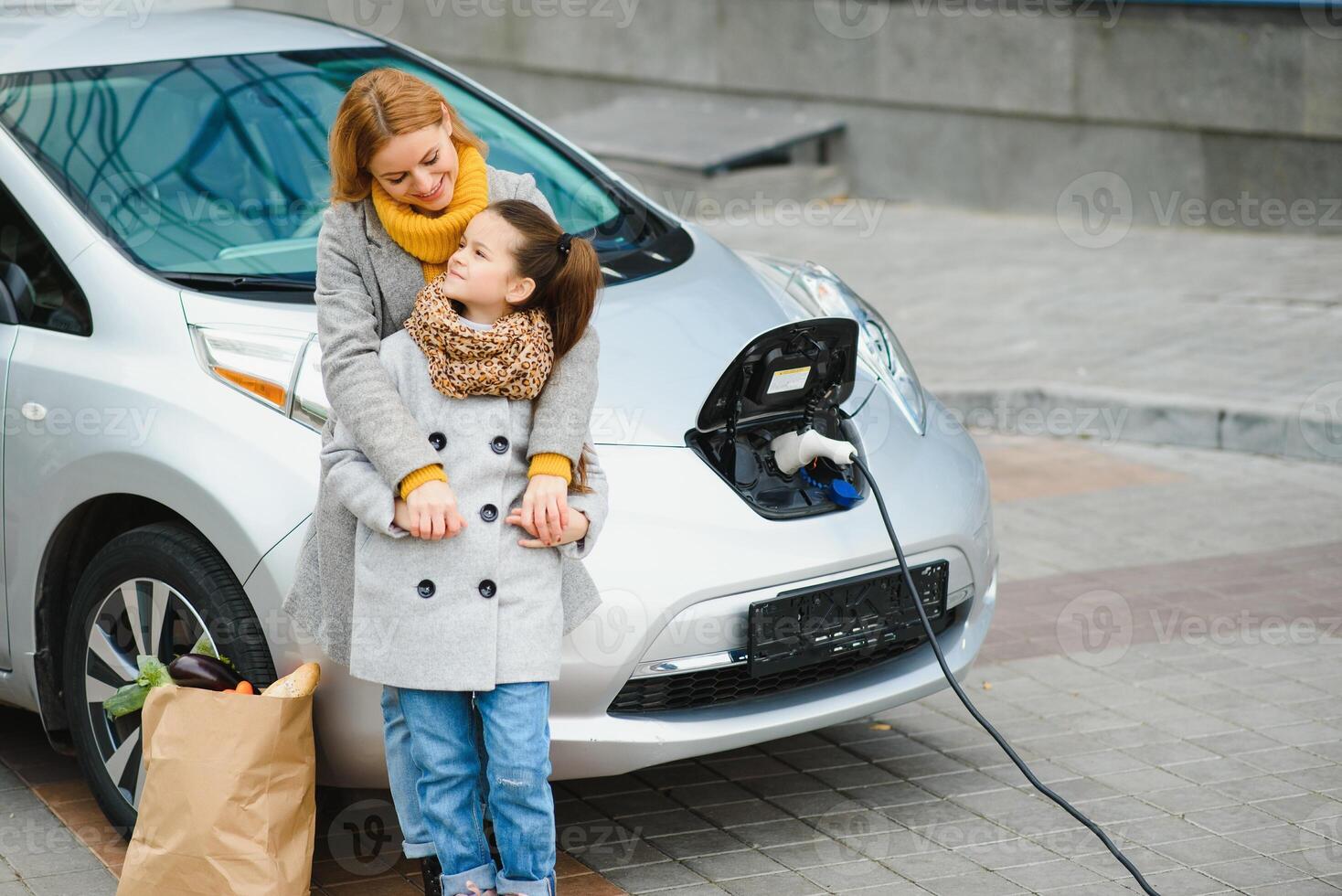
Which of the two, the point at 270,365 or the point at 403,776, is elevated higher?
the point at 270,365

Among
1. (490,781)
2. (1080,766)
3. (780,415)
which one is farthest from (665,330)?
(1080,766)

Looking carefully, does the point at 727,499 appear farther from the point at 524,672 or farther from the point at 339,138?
the point at 339,138

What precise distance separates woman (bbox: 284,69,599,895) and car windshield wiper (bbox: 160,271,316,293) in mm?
622

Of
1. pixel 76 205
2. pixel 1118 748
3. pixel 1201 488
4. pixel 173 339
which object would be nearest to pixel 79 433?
pixel 173 339

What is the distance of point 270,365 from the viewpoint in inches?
133

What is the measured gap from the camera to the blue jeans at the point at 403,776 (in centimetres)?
315

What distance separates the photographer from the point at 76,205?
3742mm

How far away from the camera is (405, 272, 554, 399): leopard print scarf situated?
288cm

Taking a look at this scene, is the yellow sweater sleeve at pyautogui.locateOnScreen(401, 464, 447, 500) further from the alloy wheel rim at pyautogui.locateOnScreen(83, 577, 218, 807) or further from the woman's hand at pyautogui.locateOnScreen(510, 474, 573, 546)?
the alloy wheel rim at pyautogui.locateOnScreen(83, 577, 218, 807)

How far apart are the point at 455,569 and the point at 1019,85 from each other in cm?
890

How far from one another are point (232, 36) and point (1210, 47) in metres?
7.24

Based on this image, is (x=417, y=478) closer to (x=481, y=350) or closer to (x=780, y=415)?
(x=481, y=350)

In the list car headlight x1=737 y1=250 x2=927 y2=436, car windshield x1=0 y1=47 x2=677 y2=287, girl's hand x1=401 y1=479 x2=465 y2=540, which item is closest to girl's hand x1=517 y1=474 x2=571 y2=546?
girl's hand x1=401 y1=479 x2=465 y2=540

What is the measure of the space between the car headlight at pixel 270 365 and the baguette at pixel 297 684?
0.47 meters
